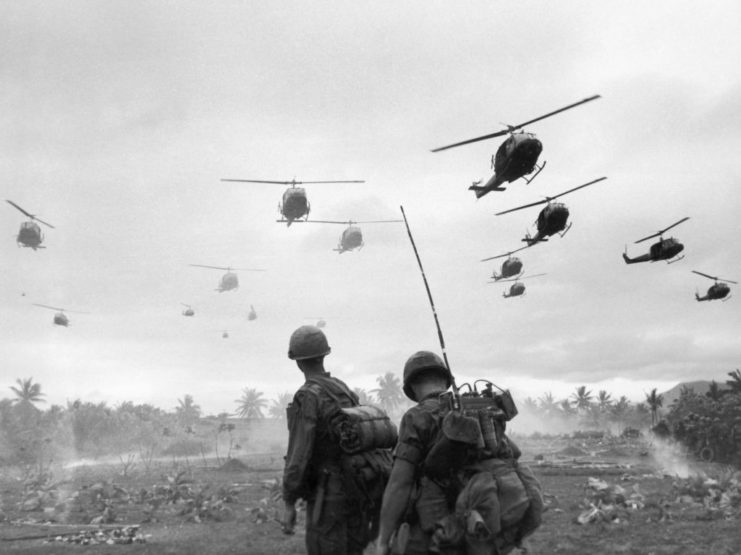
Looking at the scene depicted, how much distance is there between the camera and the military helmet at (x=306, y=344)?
5.87 m

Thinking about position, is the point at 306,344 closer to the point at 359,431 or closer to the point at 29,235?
the point at 359,431

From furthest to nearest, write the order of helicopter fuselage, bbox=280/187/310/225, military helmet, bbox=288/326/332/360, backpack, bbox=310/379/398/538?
helicopter fuselage, bbox=280/187/310/225
military helmet, bbox=288/326/332/360
backpack, bbox=310/379/398/538

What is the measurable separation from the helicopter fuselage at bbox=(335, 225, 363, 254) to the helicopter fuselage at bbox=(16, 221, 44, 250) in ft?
44.2

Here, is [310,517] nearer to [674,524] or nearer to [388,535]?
[388,535]

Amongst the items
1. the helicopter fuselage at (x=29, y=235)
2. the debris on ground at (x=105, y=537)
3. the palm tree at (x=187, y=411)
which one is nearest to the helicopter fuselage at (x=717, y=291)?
the debris on ground at (x=105, y=537)

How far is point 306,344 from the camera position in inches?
232

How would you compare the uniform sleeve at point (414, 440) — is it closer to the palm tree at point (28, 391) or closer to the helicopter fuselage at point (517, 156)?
the helicopter fuselage at point (517, 156)

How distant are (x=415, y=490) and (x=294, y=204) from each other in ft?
65.5

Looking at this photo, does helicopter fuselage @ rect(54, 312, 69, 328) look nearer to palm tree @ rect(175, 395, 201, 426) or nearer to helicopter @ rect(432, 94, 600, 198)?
helicopter @ rect(432, 94, 600, 198)

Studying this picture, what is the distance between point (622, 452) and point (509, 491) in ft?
166

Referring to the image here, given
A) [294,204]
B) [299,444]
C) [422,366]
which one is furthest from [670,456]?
[422,366]

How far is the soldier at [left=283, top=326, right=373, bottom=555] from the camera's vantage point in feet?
17.0

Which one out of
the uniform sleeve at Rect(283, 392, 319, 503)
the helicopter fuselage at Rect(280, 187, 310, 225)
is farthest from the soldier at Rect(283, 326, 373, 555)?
the helicopter fuselage at Rect(280, 187, 310, 225)

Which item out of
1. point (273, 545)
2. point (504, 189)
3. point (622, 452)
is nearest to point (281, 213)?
point (504, 189)
